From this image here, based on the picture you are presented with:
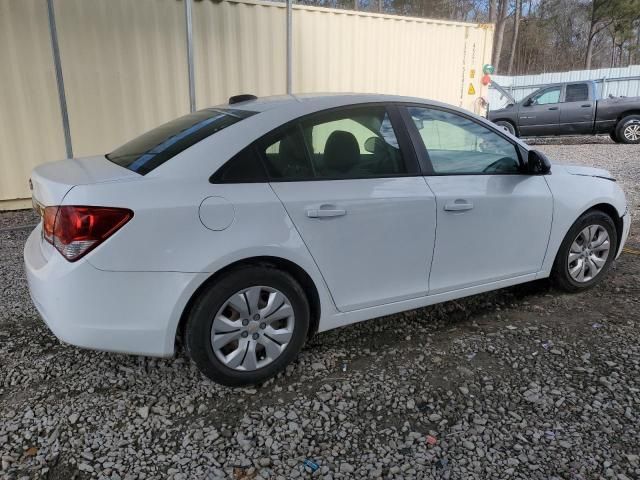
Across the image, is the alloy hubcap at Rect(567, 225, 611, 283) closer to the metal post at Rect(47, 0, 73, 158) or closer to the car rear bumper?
the car rear bumper

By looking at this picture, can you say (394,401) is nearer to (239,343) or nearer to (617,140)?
(239,343)

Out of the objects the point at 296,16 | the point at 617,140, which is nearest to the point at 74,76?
the point at 296,16

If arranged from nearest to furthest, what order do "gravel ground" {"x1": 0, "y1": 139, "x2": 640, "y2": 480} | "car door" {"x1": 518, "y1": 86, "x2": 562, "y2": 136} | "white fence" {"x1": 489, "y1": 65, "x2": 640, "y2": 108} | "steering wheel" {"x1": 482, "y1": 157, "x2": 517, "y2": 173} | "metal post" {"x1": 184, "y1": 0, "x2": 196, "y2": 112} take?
1. "gravel ground" {"x1": 0, "y1": 139, "x2": 640, "y2": 480}
2. "steering wheel" {"x1": 482, "y1": 157, "x2": 517, "y2": 173}
3. "metal post" {"x1": 184, "y1": 0, "x2": 196, "y2": 112}
4. "car door" {"x1": 518, "y1": 86, "x2": 562, "y2": 136}
5. "white fence" {"x1": 489, "y1": 65, "x2": 640, "y2": 108}

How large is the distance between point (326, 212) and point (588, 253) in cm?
235

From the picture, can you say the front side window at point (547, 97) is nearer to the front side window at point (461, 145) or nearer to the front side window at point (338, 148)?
the front side window at point (461, 145)

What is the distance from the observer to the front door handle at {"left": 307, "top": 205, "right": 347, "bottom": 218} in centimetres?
265

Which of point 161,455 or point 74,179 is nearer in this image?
point 161,455

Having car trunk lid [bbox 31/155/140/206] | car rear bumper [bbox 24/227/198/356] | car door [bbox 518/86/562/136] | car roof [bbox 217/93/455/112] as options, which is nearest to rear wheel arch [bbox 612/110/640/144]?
car door [bbox 518/86/562/136]

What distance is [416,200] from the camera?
2945 millimetres

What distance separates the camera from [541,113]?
14570mm

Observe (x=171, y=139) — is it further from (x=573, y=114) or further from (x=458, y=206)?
(x=573, y=114)

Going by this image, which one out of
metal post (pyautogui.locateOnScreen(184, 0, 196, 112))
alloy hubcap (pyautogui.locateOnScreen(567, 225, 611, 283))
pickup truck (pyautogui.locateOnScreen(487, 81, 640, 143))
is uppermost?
metal post (pyautogui.locateOnScreen(184, 0, 196, 112))

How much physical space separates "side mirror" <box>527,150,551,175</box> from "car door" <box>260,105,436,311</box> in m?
0.90

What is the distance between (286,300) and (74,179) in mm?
1198
